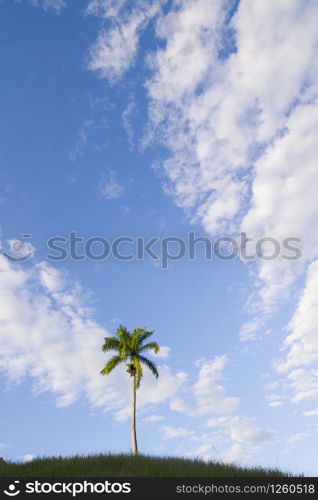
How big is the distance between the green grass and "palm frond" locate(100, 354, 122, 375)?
17269mm

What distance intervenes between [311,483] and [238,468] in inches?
277

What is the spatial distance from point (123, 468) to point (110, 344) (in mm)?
22710

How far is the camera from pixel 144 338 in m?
44.2

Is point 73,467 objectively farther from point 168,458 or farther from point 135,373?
point 135,373

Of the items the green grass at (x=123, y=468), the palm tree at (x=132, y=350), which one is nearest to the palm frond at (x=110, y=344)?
the palm tree at (x=132, y=350)

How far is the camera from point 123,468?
2158 cm

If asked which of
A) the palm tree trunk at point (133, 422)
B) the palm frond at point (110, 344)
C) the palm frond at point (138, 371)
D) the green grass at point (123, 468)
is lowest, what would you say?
the green grass at point (123, 468)

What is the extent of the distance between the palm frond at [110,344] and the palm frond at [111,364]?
43.0 inches

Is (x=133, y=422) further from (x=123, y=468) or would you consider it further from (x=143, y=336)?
(x=123, y=468)

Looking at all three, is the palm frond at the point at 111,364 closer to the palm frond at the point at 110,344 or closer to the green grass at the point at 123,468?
the palm frond at the point at 110,344

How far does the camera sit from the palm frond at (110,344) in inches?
1722

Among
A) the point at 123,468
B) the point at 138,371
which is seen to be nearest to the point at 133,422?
the point at 138,371

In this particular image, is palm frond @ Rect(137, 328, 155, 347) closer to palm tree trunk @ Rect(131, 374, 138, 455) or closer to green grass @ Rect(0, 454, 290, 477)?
palm tree trunk @ Rect(131, 374, 138, 455)

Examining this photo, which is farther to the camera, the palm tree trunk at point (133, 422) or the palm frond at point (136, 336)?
the palm frond at point (136, 336)
